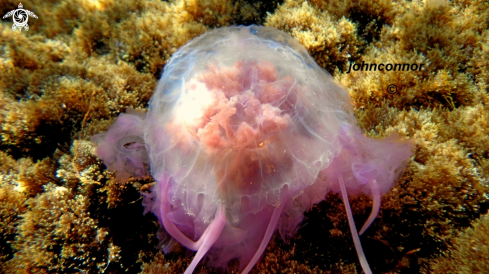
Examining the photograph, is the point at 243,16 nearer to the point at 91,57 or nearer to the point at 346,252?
the point at 91,57

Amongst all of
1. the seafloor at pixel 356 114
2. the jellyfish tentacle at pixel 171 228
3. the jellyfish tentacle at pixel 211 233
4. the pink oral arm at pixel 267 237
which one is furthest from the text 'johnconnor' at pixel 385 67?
the jellyfish tentacle at pixel 171 228

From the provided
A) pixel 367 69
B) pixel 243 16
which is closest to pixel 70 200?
pixel 243 16

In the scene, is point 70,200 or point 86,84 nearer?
point 70,200

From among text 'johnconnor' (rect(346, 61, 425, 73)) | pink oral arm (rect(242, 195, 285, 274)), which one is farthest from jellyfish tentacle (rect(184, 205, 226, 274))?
text 'johnconnor' (rect(346, 61, 425, 73))

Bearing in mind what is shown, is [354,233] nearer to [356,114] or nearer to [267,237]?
[267,237]

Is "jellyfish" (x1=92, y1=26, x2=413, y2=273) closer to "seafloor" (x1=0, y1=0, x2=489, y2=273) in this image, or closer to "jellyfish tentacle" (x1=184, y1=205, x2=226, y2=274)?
"jellyfish tentacle" (x1=184, y1=205, x2=226, y2=274)

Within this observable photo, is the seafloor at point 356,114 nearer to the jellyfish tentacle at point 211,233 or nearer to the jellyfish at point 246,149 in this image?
the jellyfish at point 246,149
